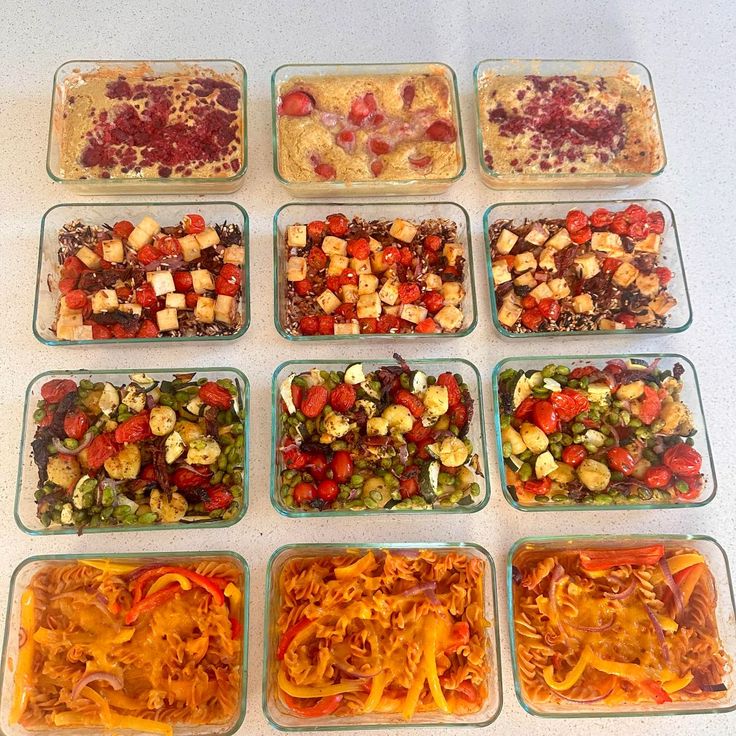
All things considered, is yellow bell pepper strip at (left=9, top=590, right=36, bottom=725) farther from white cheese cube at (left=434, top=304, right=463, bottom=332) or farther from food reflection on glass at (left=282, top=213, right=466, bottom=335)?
white cheese cube at (left=434, top=304, right=463, bottom=332)

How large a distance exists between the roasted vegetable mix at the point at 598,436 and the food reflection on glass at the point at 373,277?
0.36m

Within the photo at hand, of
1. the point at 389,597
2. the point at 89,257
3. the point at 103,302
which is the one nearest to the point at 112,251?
the point at 89,257

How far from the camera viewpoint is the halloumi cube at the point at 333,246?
2156 millimetres

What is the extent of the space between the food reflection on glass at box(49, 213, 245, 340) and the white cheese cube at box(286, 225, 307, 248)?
0.18m

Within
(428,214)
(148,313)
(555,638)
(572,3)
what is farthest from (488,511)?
(572,3)

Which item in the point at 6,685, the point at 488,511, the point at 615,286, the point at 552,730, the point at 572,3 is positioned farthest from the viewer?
the point at 572,3

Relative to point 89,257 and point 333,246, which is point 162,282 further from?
point 333,246

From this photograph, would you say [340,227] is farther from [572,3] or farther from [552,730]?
[552,730]

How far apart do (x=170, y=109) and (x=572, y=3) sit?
1.75 m

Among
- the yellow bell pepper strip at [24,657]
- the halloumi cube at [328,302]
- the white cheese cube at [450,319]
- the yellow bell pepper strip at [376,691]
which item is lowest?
the yellow bell pepper strip at [376,691]

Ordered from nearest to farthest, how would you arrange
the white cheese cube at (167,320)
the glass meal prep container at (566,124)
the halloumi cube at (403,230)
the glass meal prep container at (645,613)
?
the glass meal prep container at (645,613) < the white cheese cube at (167,320) < the halloumi cube at (403,230) < the glass meal prep container at (566,124)

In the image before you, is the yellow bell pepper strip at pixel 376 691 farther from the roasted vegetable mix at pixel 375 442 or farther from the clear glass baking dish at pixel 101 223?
the clear glass baking dish at pixel 101 223

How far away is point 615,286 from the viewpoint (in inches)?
86.8

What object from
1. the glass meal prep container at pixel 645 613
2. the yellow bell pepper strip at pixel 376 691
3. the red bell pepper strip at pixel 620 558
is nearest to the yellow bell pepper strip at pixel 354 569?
the yellow bell pepper strip at pixel 376 691
